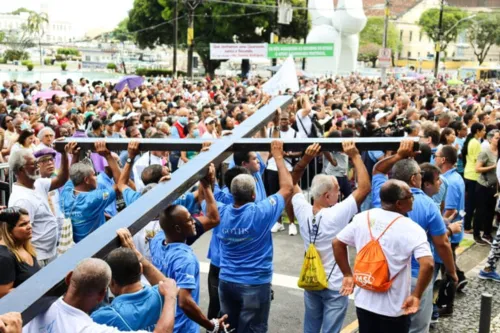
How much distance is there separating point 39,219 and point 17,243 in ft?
3.23

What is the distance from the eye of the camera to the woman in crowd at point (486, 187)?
8750 millimetres

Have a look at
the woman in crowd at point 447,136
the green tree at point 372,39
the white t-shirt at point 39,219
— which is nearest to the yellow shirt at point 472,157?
the woman in crowd at point 447,136

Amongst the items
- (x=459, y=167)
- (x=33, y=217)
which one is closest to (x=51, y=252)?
(x=33, y=217)

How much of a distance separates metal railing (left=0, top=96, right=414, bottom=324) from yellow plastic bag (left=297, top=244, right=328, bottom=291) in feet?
3.34

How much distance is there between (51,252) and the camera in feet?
17.8

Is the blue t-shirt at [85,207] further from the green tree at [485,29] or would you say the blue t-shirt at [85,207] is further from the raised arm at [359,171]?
the green tree at [485,29]

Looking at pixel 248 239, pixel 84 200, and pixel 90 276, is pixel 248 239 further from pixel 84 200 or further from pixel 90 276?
pixel 90 276

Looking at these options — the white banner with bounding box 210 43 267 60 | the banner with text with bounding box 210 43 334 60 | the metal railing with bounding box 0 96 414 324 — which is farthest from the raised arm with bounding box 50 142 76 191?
the white banner with bounding box 210 43 267 60

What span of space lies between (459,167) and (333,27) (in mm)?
39539

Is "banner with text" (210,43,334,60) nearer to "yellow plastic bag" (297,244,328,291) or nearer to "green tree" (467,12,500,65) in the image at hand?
"yellow plastic bag" (297,244,328,291)

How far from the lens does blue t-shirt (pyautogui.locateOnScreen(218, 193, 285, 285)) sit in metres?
4.63

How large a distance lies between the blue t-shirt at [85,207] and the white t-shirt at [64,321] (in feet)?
7.97

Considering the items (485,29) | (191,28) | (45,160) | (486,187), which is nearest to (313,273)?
(45,160)

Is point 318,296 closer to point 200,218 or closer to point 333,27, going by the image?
point 200,218
